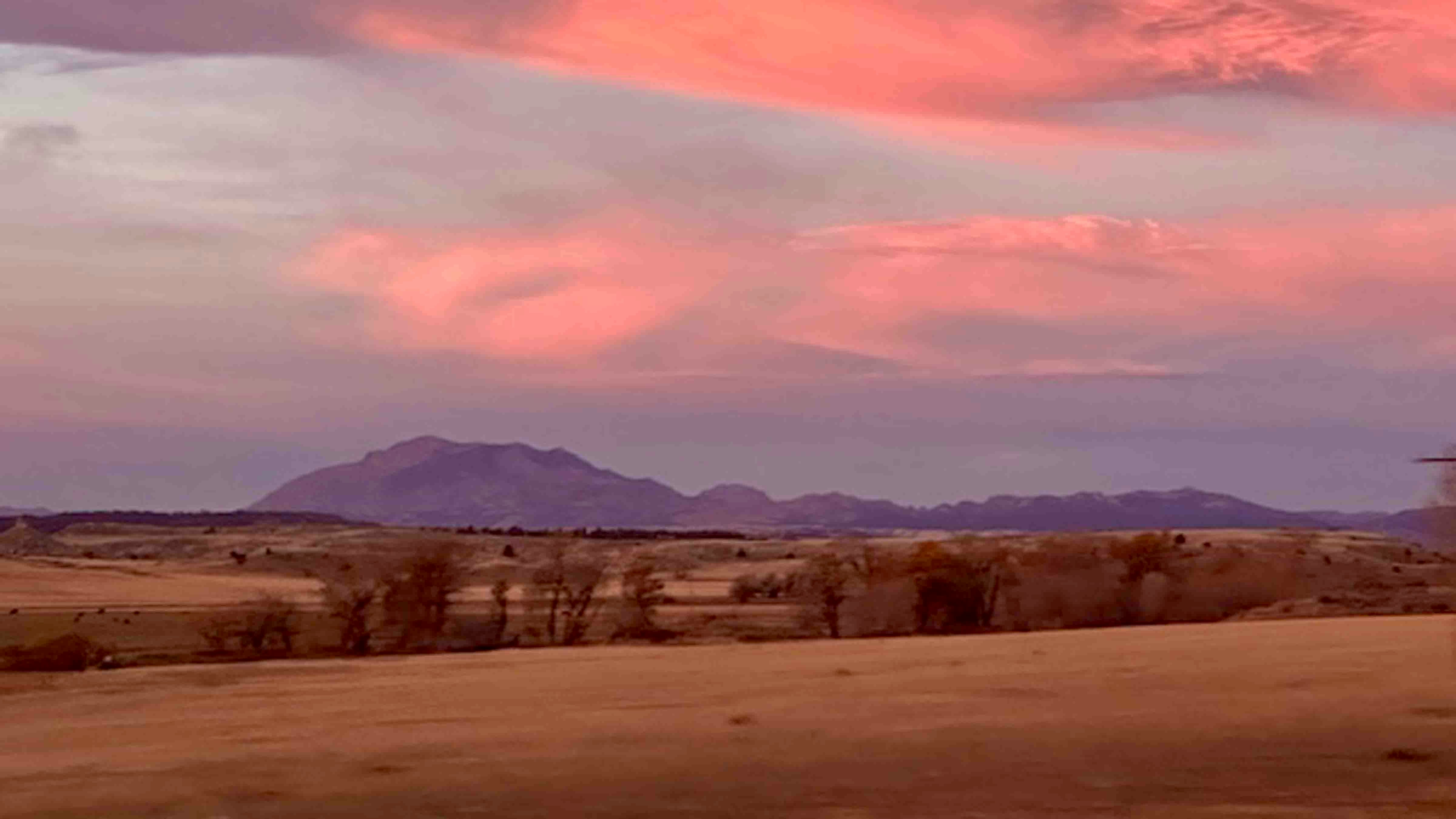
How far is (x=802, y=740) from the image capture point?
52.2 feet

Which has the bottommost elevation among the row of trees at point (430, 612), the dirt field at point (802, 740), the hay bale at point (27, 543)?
the dirt field at point (802, 740)

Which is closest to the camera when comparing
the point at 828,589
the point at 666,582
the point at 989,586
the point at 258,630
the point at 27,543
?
the point at 258,630

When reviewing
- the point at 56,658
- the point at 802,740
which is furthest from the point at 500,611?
the point at 802,740

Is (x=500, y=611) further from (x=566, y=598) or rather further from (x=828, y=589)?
(x=828, y=589)

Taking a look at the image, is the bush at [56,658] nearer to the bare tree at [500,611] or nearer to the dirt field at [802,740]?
the dirt field at [802,740]

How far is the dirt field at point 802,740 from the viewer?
1298cm

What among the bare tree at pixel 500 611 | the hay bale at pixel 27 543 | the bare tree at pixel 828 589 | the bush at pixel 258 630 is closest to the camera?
the bush at pixel 258 630

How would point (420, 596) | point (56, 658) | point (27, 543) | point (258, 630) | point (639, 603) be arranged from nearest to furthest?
point (56, 658) < point (258, 630) < point (420, 596) < point (639, 603) < point (27, 543)

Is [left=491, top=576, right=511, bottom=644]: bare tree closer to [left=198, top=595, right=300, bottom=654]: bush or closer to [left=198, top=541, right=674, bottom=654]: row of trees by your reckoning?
[left=198, top=541, right=674, bottom=654]: row of trees

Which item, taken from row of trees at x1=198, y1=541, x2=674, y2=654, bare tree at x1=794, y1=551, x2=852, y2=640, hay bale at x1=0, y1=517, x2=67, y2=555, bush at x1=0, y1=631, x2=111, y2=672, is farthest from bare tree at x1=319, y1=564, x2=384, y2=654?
hay bale at x1=0, y1=517, x2=67, y2=555

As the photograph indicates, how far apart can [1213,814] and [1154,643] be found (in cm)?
1403

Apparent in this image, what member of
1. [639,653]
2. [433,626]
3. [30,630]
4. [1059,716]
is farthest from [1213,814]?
[30,630]

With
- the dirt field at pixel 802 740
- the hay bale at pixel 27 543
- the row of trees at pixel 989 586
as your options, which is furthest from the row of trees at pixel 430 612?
the hay bale at pixel 27 543

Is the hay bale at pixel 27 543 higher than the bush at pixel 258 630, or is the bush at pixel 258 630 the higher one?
the hay bale at pixel 27 543
